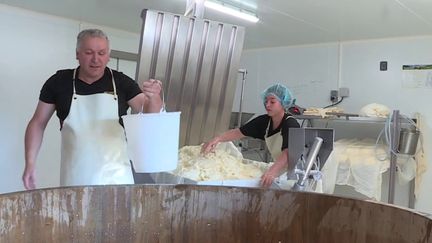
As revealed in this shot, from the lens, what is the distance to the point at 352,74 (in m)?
4.46

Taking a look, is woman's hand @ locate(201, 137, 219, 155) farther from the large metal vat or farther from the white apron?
the large metal vat

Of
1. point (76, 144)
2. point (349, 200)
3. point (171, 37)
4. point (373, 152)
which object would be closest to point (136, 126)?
point (76, 144)

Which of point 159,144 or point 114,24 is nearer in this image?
point 159,144

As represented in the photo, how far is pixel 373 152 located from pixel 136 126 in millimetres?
2765

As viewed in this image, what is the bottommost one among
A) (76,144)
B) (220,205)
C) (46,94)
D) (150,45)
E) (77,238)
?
(77,238)

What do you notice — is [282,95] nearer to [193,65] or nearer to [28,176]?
[193,65]

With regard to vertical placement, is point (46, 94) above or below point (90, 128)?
above

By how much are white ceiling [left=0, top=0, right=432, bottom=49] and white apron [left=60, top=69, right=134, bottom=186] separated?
157 centimetres

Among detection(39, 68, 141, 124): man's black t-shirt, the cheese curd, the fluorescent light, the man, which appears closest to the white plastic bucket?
the man

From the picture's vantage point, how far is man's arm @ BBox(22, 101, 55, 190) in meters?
1.71

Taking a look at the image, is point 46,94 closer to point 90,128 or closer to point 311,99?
point 90,128

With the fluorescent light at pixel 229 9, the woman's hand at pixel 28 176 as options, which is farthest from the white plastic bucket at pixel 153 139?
the fluorescent light at pixel 229 9

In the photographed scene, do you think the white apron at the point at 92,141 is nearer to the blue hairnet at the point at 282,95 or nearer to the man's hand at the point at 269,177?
the man's hand at the point at 269,177

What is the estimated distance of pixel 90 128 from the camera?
5.87ft
